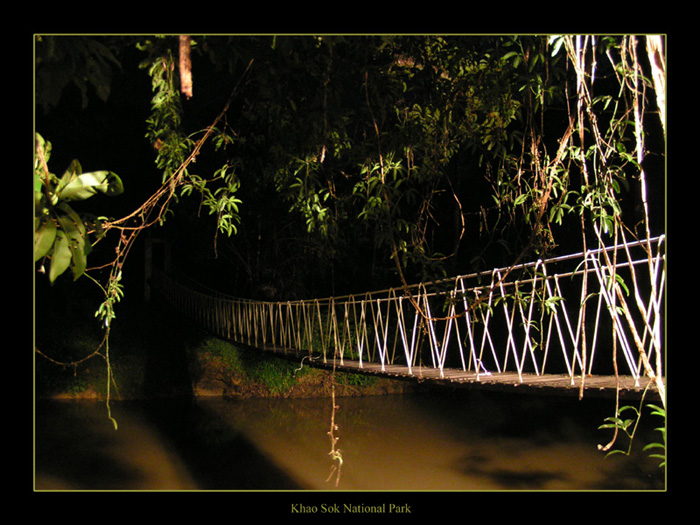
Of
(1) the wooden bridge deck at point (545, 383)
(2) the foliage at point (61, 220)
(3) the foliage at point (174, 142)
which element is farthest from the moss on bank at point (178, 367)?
(2) the foliage at point (61, 220)

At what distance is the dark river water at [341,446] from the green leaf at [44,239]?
365 cm

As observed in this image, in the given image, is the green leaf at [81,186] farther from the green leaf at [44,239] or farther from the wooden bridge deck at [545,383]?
the wooden bridge deck at [545,383]

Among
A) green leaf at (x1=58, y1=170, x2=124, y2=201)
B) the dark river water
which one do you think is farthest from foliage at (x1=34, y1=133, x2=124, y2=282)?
the dark river water

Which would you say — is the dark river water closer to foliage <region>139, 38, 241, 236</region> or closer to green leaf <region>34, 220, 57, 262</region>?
foliage <region>139, 38, 241, 236</region>

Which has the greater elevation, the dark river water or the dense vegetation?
the dense vegetation

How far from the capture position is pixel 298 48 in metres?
1.54

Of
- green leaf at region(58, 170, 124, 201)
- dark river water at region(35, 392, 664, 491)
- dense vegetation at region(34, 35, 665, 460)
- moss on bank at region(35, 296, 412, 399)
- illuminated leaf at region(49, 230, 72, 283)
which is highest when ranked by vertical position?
dense vegetation at region(34, 35, 665, 460)

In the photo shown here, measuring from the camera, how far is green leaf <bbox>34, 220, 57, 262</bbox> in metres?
0.95

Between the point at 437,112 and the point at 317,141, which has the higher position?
the point at 437,112

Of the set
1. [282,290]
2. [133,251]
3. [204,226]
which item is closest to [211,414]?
[282,290]

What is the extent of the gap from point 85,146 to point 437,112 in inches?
293

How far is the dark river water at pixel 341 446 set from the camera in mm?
5000

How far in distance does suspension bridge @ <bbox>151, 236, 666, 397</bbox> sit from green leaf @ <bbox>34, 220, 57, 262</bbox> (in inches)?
35.5
